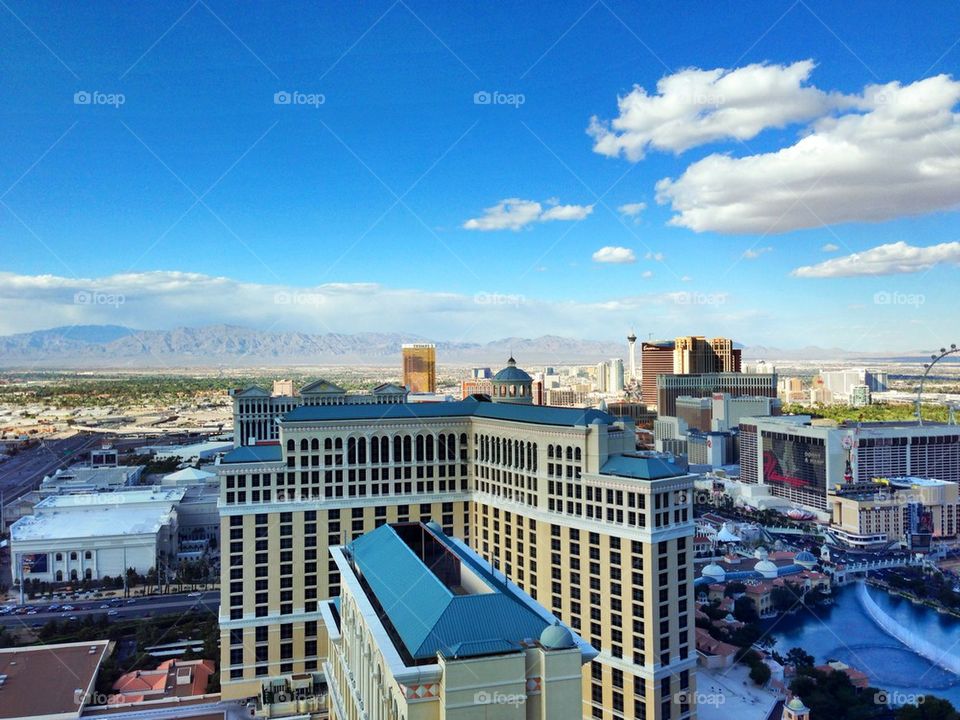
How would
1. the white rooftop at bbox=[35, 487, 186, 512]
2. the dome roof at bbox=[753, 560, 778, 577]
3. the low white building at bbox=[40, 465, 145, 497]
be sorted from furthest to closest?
the low white building at bbox=[40, 465, 145, 497] < the dome roof at bbox=[753, 560, 778, 577] < the white rooftop at bbox=[35, 487, 186, 512]

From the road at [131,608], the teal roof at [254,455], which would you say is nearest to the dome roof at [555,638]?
the teal roof at [254,455]

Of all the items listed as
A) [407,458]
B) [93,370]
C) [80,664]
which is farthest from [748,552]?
[93,370]

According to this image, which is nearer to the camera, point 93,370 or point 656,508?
point 656,508

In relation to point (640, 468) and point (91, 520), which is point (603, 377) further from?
point (640, 468)

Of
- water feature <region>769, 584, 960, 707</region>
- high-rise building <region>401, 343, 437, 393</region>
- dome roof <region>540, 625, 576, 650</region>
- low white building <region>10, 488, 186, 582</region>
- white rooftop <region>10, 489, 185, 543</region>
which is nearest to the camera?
dome roof <region>540, 625, 576, 650</region>

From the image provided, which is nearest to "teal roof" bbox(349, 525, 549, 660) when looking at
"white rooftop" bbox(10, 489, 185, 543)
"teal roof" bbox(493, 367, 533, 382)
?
"teal roof" bbox(493, 367, 533, 382)

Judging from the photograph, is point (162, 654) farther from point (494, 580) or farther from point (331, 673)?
point (494, 580)

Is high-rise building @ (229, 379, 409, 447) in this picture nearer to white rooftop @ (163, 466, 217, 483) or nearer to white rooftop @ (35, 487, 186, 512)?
white rooftop @ (35, 487, 186, 512)
